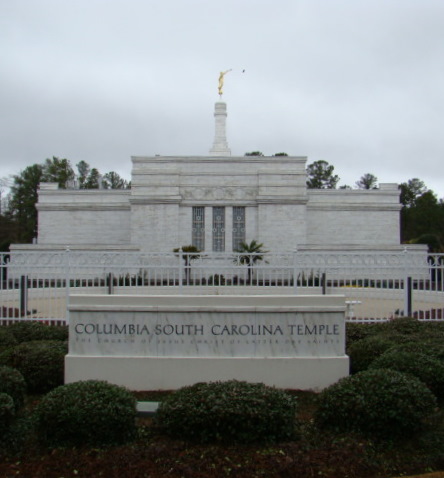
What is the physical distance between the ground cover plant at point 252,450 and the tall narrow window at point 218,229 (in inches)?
1061

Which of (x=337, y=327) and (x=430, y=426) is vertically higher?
(x=337, y=327)

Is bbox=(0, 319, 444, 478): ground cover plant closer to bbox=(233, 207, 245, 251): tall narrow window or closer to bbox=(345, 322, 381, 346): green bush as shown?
bbox=(345, 322, 381, 346): green bush

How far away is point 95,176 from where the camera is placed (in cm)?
6700

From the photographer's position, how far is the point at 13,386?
541cm

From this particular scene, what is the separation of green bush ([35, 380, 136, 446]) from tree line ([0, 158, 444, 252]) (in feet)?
109

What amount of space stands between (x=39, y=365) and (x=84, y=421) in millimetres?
2219

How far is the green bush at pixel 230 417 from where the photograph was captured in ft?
15.4

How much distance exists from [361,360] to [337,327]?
0.93 metres

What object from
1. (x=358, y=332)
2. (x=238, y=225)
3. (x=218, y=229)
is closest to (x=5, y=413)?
(x=358, y=332)

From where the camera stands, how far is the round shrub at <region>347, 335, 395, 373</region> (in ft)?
22.9

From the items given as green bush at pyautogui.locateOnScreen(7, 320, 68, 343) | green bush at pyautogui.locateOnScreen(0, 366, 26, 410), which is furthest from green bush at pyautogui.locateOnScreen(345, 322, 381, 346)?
green bush at pyautogui.locateOnScreen(0, 366, 26, 410)

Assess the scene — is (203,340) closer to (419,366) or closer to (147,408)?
(147,408)

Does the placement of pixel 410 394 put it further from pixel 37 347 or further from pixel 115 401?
pixel 37 347

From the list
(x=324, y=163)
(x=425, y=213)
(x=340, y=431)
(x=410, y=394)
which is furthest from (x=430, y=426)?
(x=324, y=163)
